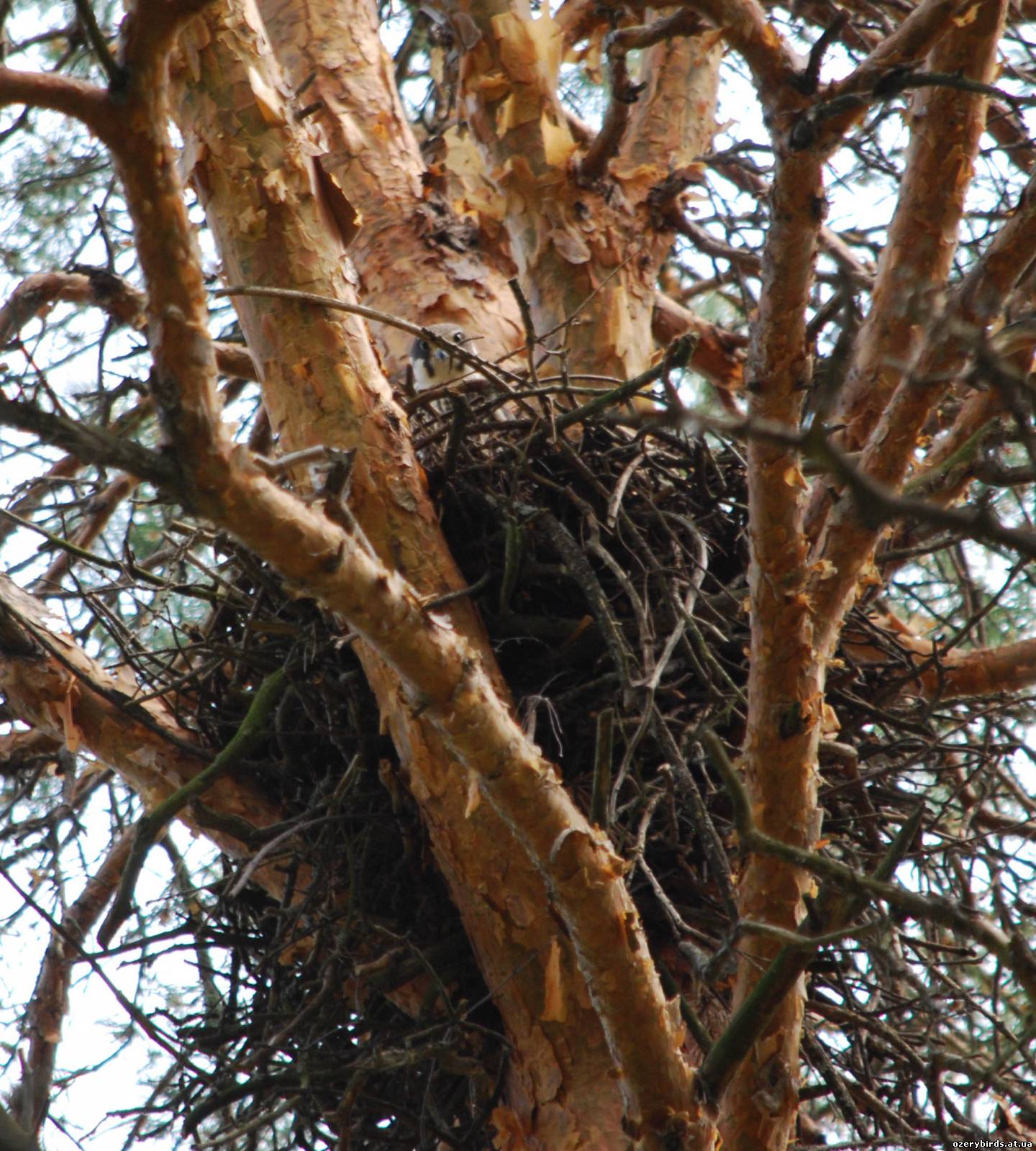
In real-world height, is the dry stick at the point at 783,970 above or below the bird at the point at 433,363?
below

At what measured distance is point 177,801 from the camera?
1.68 meters

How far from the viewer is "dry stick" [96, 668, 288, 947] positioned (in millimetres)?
1574

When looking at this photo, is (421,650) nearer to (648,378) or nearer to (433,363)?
(648,378)

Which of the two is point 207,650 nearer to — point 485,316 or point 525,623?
point 525,623

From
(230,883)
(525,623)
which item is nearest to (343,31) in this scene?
(525,623)

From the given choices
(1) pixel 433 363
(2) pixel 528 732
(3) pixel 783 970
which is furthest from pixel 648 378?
(1) pixel 433 363

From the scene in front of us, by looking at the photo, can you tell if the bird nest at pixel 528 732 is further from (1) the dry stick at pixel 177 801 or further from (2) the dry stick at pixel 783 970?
(2) the dry stick at pixel 783 970

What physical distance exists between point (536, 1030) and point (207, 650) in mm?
888

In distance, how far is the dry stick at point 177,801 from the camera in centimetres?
157

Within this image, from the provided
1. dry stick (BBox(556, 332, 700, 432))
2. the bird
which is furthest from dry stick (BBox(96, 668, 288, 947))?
the bird

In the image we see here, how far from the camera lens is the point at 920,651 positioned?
2400 millimetres

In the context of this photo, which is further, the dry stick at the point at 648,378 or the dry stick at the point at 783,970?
the dry stick at the point at 648,378

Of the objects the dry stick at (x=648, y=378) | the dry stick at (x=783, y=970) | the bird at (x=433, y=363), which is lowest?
the dry stick at (x=783, y=970)

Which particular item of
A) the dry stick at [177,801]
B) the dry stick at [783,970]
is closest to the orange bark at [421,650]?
the dry stick at [783,970]
